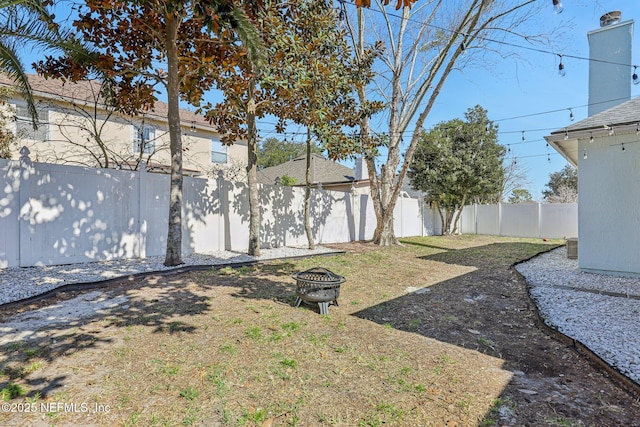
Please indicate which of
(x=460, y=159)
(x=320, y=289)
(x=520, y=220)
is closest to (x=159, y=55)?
(x=320, y=289)

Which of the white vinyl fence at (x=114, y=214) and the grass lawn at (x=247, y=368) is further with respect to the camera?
the white vinyl fence at (x=114, y=214)

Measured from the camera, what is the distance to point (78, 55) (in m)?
6.12

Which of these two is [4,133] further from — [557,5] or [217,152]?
[557,5]

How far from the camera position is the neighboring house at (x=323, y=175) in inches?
662

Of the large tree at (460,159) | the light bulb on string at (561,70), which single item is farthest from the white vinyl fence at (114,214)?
the large tree at (460,159)

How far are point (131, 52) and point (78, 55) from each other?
1.01 meters

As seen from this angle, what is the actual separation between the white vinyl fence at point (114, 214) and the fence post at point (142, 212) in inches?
0.7

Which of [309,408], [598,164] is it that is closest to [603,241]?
[598,164]

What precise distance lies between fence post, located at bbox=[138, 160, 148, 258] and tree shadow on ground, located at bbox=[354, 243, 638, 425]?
5.02 meters

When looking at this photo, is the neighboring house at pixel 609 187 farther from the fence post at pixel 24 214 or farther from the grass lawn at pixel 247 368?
the fence post at pixel 24 214

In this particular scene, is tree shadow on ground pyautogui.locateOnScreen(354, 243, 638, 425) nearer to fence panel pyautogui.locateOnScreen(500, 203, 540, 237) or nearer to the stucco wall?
the stucco wall

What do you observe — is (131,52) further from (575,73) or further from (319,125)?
(575,73)

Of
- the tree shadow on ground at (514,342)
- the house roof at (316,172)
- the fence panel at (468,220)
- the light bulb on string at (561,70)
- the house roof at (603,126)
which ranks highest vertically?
the light bulb on string at (561,70)

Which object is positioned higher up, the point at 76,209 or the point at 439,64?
the point at 439,64
